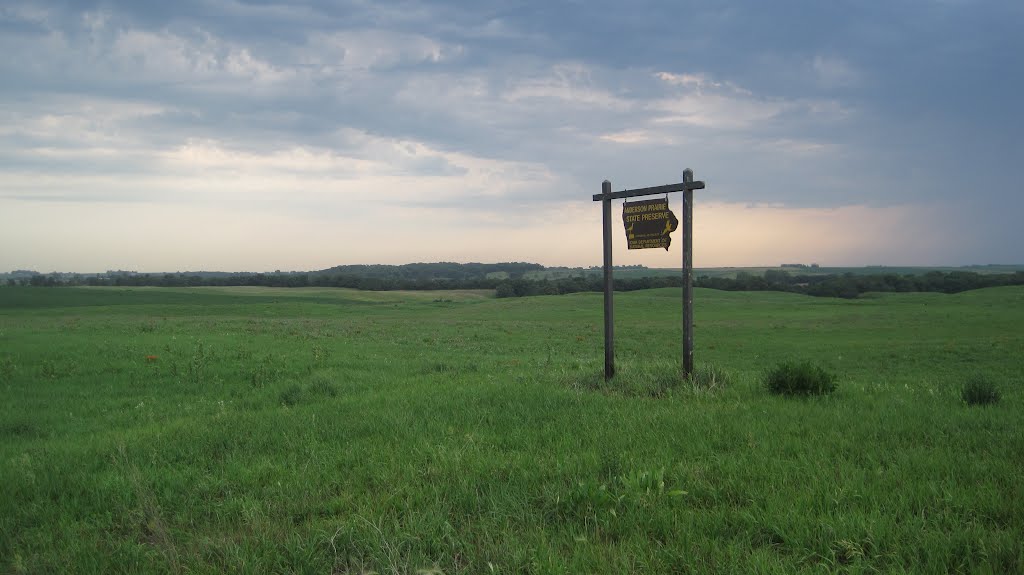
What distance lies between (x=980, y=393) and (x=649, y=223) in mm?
5032

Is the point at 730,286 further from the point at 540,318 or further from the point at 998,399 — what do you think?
the point at 998,399

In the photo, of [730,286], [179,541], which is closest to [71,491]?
[179,541]

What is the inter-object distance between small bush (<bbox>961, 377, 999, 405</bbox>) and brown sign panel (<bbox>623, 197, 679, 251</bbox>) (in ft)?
14.6

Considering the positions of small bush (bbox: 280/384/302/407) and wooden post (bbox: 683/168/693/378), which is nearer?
wooden post (bbox: 683/168/693/378)

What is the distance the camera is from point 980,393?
24.4 feet

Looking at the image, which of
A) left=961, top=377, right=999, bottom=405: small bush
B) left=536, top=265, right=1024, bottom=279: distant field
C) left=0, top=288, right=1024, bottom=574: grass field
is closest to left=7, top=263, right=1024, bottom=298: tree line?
left=536, top=265, right=1024, bottom=279: distant field

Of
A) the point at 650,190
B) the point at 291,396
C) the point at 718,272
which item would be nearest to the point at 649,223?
the point at 650,190

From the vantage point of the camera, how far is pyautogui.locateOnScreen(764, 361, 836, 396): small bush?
8164mm

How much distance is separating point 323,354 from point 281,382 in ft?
14.1

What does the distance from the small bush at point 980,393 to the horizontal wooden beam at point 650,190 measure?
180 inches

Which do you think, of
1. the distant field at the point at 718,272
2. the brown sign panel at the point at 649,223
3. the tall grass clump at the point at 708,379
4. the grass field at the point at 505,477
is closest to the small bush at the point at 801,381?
the grass field at the point at 505,477

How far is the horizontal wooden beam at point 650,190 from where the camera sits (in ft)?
29.9

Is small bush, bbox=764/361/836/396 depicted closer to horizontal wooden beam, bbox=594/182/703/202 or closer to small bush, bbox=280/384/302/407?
horizontal wooden beam, bbox=594/182/703/202

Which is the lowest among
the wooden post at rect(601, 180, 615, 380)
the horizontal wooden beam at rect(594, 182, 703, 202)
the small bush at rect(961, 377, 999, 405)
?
the small bush at rect(961, 377, 999, 405)
